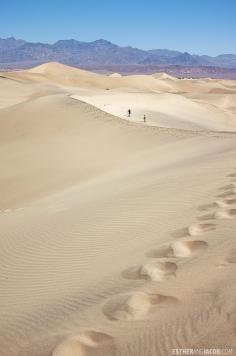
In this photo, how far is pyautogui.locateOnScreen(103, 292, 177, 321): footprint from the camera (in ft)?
10.6

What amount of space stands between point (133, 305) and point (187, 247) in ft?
4.01

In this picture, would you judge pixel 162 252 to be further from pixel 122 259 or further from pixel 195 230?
pixel 195 230

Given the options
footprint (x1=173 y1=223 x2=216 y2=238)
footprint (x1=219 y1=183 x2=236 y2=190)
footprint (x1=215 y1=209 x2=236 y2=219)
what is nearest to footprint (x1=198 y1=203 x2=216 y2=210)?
footprint (x1=215 y1=209 x2=236 y2=219)

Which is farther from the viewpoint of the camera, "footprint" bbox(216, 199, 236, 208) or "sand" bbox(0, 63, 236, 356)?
"footprint" bbox(216, 199, 236, 208)

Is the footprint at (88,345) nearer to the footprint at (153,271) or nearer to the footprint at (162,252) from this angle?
the footprint at (153,271)

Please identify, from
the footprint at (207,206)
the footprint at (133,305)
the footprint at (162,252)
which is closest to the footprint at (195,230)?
the footprint at (162,252)

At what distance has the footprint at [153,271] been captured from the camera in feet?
12.5

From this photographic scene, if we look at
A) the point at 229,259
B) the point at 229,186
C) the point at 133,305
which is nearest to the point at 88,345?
the point at 133,305

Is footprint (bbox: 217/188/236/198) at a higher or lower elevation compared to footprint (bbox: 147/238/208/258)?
higher

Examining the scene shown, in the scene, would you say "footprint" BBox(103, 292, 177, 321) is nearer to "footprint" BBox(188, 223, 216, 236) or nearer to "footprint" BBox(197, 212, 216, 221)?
"footprint" BBox(188, 223, 216, 236)

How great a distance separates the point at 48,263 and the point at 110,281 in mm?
1027

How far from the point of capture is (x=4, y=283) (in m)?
4.42

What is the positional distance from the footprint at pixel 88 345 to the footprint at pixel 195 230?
1.96 meters

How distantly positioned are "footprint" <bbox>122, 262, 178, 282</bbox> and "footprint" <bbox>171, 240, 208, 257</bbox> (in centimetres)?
24
